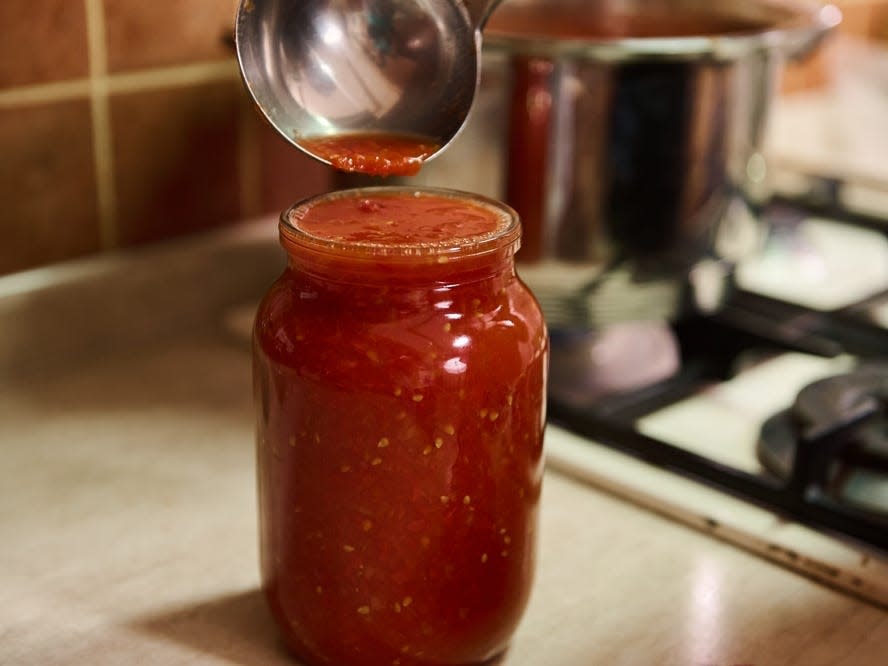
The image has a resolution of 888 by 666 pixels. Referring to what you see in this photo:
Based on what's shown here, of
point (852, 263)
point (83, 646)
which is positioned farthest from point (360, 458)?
point (852, 263)

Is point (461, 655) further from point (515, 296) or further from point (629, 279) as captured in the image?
point (629, 279)

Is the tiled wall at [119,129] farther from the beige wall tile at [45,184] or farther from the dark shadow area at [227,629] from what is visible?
the dark shadow area at [227,629]

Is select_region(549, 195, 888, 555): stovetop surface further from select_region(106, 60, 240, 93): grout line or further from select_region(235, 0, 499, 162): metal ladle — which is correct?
select_region(106, 60, 240, 93): grout line

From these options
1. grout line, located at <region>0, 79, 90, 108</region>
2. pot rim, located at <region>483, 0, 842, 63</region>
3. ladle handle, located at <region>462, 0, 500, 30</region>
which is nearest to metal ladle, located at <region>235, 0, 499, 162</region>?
ladle handle, located at <region>462, 0, 500, 30</region>

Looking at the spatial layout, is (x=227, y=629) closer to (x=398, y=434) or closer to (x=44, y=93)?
(x=398, y=434)

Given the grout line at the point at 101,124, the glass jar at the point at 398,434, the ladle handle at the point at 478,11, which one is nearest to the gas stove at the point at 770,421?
the glass jar at the point at 398,434
